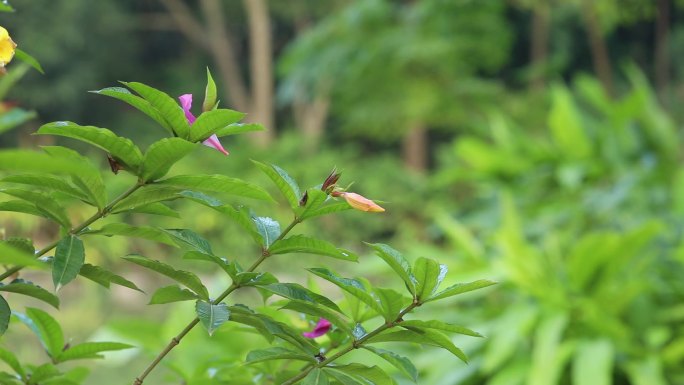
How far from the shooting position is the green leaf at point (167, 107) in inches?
12.1

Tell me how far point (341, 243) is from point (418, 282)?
4911mm

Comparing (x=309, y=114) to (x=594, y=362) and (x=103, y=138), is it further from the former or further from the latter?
(x=103, y=138)

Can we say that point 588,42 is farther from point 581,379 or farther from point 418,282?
point 418,282

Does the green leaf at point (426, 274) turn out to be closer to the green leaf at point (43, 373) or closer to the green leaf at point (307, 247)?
the green leaf at point (307, 247)

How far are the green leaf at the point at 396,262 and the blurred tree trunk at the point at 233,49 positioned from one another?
6109mm

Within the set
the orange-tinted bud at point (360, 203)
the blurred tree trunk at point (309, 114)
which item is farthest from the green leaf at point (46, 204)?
the blurred tree trunk at point (309, 114)

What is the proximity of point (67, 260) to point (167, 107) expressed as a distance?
0.21 ft

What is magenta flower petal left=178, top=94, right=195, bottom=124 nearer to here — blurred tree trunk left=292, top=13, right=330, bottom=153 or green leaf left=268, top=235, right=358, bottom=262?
green leaf left=268, top=235, right=358, bottom=262

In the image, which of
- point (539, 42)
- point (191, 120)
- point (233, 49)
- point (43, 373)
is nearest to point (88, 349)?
point (43, 373)

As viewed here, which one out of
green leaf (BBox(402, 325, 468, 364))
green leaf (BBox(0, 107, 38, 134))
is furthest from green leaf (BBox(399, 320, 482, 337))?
green leaf (BBox(0, 107, 38, 134))

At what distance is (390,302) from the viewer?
338 millimetres

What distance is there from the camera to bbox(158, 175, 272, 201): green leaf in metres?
0.32

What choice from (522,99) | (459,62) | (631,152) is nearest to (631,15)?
(459,62)

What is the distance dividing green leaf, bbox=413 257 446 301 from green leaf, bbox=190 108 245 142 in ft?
0.27
